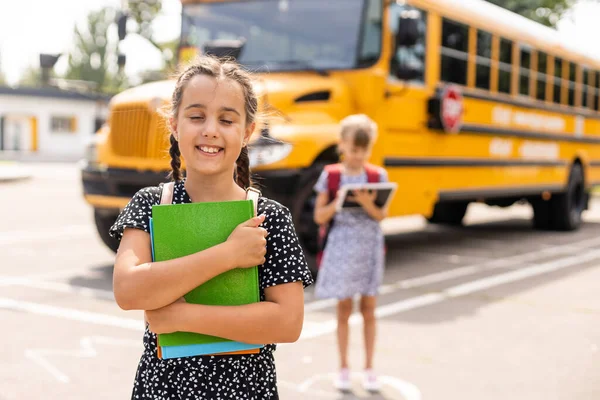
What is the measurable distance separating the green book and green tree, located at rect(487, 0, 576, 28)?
78.5 feet

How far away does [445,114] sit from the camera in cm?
777

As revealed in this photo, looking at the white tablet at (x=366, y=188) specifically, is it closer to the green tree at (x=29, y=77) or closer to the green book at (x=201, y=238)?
the green book at (x=201, y=238)

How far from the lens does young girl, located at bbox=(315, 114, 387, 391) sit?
12.7 ft

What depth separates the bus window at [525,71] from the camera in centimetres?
966

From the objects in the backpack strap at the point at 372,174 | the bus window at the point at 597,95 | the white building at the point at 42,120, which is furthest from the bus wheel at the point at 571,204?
the white building at the point at 42,120

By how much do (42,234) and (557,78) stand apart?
706 cm

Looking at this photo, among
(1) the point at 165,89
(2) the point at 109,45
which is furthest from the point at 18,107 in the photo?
(1) the point at 165,89

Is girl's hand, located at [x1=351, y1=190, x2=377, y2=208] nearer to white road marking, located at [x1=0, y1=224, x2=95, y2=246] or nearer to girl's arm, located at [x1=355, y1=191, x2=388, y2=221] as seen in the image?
girl's arm, located at [x1=355, y1=191, x2=388, y2=221]

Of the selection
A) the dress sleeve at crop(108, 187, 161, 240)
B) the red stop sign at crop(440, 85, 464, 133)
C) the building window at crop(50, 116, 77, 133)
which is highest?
the building window at crop(50, 116, 77, 133)

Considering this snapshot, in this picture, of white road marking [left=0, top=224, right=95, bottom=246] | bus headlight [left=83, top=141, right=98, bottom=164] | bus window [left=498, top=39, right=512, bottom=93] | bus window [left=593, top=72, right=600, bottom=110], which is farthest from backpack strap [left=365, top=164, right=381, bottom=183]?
bus window [left=593, top=72, right=600, bottom=110]

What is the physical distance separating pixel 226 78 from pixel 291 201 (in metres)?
4.54

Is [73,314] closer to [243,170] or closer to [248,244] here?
[243,170]

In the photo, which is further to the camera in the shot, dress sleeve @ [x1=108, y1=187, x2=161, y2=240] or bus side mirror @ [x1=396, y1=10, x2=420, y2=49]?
bus side mirror @ [x1=396, y1=10, x2=420, y2=49]

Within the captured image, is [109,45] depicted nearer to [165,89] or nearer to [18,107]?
[18,107]
